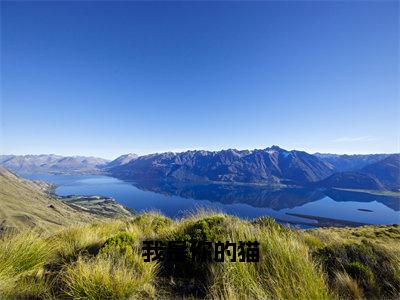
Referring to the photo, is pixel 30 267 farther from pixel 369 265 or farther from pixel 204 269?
pixel 369 265

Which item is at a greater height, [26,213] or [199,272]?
[199,272]

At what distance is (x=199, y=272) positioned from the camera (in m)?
5.41

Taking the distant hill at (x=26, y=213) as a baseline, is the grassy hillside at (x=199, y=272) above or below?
above

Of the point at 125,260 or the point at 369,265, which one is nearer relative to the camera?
the point at 125,260

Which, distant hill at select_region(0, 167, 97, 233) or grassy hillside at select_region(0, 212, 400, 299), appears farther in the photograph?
distant hill at select_region(0, 167, 97, 233)

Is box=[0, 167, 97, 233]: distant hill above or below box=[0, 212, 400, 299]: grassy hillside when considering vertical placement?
below

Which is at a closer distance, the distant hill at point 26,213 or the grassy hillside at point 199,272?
the grassy hillside at point 199,272

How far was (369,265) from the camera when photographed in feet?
18.6

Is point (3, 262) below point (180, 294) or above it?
above

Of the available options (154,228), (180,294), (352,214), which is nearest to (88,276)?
(180,294)

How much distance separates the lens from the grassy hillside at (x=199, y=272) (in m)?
4.24

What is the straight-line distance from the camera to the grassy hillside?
4.24 m

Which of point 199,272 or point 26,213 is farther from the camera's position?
point 26,213

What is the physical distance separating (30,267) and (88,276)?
1.82m
